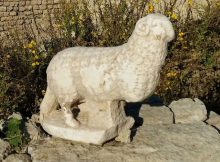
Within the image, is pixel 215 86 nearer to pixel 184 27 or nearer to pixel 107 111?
pixel 184 27

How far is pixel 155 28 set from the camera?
2857 mm

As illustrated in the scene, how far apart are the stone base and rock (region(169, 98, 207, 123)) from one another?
770 mm

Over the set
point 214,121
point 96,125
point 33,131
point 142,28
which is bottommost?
point 214,121

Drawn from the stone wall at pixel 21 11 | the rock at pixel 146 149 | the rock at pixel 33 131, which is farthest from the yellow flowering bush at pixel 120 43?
the stone wall at pixel 21 11

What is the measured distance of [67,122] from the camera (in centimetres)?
339

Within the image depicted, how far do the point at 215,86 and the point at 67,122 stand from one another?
286 cm

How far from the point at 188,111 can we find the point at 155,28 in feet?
4.97

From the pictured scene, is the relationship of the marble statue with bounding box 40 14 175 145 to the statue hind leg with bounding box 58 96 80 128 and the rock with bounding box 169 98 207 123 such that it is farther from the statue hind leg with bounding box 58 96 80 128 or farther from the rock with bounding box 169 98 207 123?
the rock with bounding box 169 98 207 123

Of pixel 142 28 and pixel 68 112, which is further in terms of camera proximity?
pixel 68 112

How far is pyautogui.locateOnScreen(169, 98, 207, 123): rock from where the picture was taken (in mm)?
4012

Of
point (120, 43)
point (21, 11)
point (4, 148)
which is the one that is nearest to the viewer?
point (4, 148)

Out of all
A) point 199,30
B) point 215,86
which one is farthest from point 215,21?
point 215,86

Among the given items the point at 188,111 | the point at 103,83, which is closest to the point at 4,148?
the point at 103,83

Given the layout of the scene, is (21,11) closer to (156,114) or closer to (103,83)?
(156,114)
